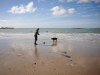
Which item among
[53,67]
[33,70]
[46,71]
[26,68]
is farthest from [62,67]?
[26,68]

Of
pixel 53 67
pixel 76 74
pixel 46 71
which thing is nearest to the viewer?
pixel 76 74

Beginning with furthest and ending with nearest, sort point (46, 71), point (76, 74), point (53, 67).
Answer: point (53, 67), point (46, 71), point (76, 74)

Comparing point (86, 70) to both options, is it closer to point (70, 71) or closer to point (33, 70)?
point (70, 71)

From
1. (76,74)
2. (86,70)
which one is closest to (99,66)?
(86,70)

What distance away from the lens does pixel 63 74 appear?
522 centimetres

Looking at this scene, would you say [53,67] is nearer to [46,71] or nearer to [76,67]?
[46,71]

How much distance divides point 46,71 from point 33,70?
2.26 feet

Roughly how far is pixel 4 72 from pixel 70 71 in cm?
335

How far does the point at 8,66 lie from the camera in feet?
20.1

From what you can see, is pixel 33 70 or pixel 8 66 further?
pixel 8 66

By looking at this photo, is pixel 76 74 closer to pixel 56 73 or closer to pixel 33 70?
pixel 56 73

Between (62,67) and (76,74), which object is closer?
(76,74)

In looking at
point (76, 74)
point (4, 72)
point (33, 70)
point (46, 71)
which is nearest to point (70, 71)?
point (76, 74)

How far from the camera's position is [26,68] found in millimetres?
5879
